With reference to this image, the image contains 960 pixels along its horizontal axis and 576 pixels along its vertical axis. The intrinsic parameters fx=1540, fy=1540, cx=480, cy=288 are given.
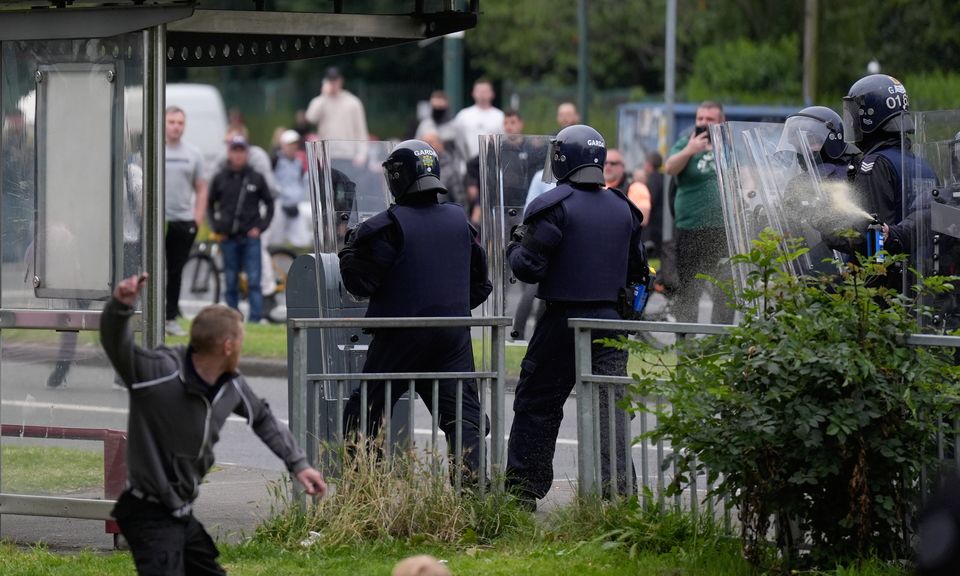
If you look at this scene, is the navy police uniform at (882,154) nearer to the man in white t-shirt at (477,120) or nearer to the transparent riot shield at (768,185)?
the transparent riot shield at (768,185)

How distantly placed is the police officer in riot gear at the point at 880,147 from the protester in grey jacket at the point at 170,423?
10.9 ft

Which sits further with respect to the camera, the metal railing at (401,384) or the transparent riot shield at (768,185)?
the transparent riot shield at (768,185)

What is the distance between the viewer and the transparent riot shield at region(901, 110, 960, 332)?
649cm

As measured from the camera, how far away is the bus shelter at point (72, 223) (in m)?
6.54

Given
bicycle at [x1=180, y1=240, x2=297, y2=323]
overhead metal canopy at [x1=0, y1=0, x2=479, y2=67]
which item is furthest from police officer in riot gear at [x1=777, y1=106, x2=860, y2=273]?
bicycle at [x1=180, y1=240, x2=297, y2=323]

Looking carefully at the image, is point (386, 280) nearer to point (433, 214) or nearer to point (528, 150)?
point (433, 214)

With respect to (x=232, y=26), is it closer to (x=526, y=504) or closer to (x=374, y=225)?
(x=374, y=225)

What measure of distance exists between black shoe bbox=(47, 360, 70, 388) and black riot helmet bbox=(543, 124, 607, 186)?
97.5 inches

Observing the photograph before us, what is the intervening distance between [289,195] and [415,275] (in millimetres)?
11926

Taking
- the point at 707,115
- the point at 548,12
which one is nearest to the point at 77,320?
the point at 707,115

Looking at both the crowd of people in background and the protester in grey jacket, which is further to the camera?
the crowd of people in background

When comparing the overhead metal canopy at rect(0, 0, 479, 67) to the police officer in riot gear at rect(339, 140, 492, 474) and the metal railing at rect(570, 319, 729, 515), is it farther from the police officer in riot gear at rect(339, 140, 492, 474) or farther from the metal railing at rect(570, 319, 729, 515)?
the metal railing at rect(570, 319, 729, 515)

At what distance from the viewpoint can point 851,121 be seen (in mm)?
7512

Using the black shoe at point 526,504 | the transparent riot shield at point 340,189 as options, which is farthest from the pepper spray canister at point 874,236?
the transparent riot shield at point 340,189
